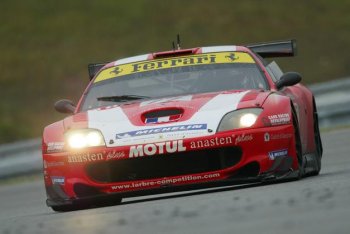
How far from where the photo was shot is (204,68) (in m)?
10.5

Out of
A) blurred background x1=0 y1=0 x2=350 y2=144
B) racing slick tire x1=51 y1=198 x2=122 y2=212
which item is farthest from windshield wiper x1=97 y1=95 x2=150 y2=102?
blurred background x1=0 y1=0 x2=350 y2=144

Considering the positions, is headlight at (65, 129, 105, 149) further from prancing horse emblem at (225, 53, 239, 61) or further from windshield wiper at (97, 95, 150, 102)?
prancing horse emblem at (225, 53, 239, 61)

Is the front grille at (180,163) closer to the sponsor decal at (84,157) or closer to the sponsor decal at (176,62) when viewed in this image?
the sponsor decal at (84,157)

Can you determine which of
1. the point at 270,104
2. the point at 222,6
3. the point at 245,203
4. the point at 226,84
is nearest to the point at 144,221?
the point at 245,203

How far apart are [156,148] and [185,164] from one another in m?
0.25

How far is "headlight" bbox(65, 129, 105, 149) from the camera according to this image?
29.9ft

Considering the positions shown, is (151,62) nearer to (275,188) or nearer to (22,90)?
(275,188)

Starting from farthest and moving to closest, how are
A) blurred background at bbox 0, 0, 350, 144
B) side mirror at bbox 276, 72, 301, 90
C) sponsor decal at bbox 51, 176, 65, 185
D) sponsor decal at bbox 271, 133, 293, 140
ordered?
blurred background at bbox 0, 0, 350, 144 → side mirror at bbox 276, 72, 301, 90 → sponsor decal at bbox 51, 176, 65, 185 → sponsor decal at bbox 271, 133, 293, 140

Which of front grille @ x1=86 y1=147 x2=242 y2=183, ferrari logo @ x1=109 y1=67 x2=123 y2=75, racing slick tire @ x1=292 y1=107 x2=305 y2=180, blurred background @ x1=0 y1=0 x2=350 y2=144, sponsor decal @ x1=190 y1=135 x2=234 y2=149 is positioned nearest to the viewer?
sponsor decal @ x1=190 y1=135 x2=234 y2=149

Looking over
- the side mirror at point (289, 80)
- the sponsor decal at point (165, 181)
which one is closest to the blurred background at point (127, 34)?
the side mirror at point (289, 80)

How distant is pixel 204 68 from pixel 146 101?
2.70ft

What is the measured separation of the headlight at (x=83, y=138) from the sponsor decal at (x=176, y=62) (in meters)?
1.52

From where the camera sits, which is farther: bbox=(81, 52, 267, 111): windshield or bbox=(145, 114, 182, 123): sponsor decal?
bbox=(81, 52, 267, 111): windshield

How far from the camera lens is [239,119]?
9.01 meters
